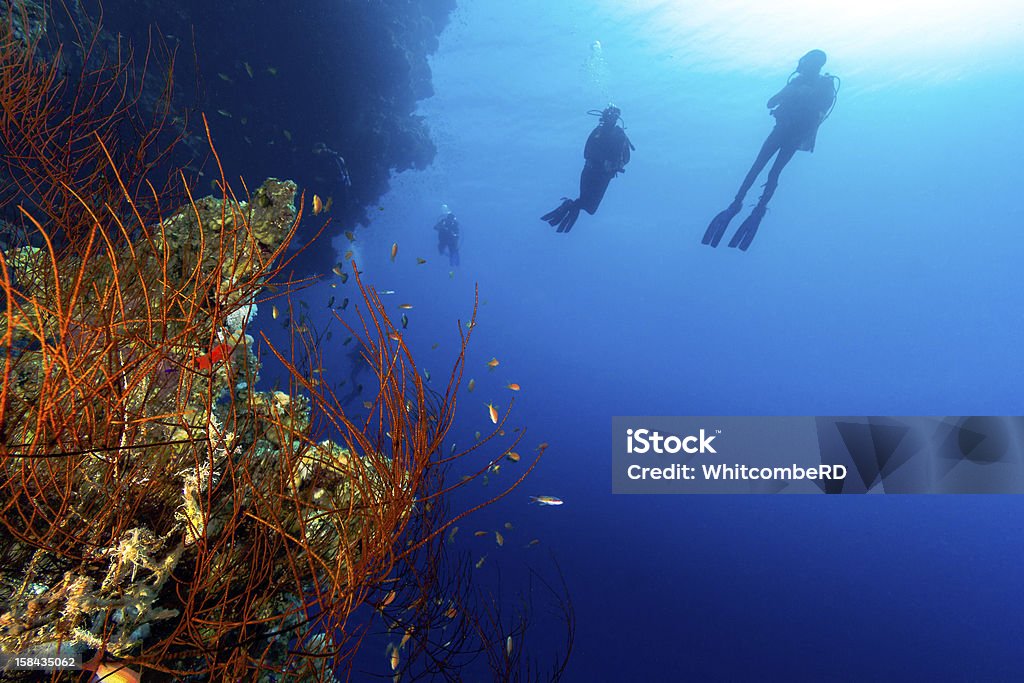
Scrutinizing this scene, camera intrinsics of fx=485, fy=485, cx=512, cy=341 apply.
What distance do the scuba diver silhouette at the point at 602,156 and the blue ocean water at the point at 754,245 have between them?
13.0 meters

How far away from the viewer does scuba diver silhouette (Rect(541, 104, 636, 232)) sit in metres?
12.3

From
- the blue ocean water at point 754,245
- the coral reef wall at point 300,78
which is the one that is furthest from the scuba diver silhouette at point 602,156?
the blue ocean water at point 754,245

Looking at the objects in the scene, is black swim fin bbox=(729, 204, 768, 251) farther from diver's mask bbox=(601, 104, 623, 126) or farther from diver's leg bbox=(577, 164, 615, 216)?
diver's mask bbox=(601, 104, 623, 126)

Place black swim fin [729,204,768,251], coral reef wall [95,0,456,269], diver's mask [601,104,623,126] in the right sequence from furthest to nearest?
1. black swim fin [729,204,768,251]
2. diver's mask [601,104,623,126]
3. coral reef wall [95,0,456,269]

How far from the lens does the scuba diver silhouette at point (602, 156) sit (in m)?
12.3

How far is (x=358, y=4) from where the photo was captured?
13203mm

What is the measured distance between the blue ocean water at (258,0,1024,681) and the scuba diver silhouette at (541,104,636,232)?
1302 cm

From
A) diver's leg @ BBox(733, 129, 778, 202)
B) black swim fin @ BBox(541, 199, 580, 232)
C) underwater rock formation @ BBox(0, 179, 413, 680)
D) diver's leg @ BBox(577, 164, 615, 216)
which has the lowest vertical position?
underwater rock formation @ BBox(0, 179, 413, 680)

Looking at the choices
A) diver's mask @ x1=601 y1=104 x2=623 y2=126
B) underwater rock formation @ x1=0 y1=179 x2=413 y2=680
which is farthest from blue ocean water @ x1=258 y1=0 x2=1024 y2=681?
underwater rock formation @ x1=0 y1=179 x2=413 y2=680

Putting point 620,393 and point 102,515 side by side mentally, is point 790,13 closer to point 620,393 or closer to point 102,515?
point 102,515

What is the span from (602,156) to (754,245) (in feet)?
181

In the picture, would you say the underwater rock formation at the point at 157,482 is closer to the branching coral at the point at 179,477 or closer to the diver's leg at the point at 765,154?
the branching coral at the point at 179,477

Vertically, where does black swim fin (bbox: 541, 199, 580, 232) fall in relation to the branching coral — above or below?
above

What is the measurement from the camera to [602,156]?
488 inches
